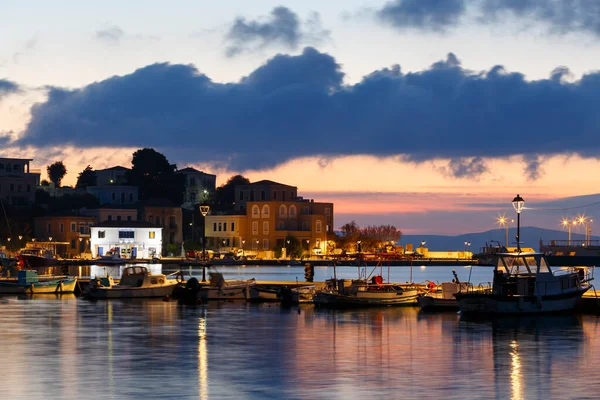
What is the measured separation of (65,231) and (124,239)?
32.7ft

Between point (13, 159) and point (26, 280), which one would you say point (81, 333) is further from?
point (13, 159)

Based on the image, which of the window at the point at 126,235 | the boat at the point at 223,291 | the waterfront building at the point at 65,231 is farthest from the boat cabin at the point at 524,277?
the waterfront building at the point at 65,231

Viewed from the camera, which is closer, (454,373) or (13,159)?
(454,373)

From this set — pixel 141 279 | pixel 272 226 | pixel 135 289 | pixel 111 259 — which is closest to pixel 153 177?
pixel 272 226

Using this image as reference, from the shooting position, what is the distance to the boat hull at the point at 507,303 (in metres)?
49.5

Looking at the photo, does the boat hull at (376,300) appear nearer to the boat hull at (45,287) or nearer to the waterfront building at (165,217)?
the boat hull at (45,287)

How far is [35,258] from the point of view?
13388 centimetres

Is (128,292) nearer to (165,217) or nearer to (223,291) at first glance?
(223,291)

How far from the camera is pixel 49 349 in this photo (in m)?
37.1

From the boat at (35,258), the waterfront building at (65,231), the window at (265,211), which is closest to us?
the boat at (35,258)

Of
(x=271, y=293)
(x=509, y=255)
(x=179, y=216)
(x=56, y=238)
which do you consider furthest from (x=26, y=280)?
(x=179, y=216)

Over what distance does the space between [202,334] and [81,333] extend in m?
5.04

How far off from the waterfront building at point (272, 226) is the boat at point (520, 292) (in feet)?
383

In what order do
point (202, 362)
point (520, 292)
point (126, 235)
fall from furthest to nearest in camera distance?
point (126, 235) < point (520, 292) < point (202, 362)
